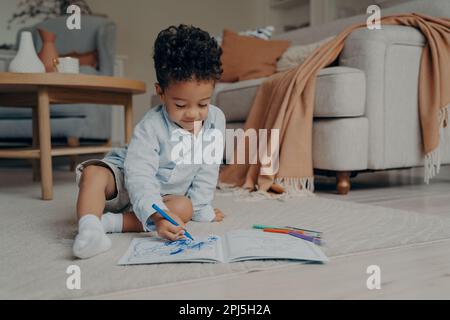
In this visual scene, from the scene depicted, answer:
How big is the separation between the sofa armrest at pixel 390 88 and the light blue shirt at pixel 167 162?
32.3 inches

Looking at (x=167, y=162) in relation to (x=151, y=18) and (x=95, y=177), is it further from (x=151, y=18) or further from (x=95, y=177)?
(x=151, y=18)

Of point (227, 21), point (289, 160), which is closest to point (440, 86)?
point (289, 160)

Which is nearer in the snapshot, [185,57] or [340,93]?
[185,57]

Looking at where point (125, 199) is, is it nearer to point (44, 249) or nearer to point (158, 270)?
point (44, 249)

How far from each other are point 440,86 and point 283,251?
4.20 ft

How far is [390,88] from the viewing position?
1.81m

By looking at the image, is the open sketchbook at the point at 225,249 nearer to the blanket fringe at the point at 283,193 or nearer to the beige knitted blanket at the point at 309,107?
the blanket fringe at the point at 283,193

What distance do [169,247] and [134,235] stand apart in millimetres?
188

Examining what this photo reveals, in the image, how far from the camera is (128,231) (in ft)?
3.58

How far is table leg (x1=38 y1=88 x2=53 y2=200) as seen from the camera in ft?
5.48

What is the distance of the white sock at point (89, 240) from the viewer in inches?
33.0

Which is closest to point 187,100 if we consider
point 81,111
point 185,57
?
point 185,57

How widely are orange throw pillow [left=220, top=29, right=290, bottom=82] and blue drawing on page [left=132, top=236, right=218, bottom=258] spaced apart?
5.98 feet

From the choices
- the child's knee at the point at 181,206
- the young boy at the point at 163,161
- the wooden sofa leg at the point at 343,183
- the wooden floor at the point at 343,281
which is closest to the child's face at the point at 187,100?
the young boy at the point at 163,161
